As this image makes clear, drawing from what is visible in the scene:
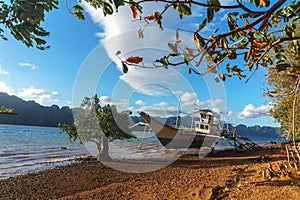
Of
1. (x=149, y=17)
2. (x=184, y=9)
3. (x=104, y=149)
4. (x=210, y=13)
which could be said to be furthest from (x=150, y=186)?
(x=104, y=149)

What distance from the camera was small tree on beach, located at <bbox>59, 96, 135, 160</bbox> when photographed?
12.1 m

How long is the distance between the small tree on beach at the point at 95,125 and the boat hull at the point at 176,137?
3457 mm

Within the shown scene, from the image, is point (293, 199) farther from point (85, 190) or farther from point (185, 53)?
point (85, 190)

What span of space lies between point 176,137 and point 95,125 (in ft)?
22.7

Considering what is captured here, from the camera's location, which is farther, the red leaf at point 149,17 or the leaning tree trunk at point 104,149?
the leaning tree trunk at point 104,149

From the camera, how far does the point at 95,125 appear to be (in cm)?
1224

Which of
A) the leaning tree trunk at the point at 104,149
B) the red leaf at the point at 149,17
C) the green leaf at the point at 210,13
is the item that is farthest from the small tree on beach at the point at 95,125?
the green leaf at the point at 210,13

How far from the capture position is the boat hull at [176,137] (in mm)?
15727

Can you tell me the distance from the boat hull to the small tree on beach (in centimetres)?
346

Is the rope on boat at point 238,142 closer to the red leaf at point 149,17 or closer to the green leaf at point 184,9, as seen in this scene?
the red leaf at point 149,17

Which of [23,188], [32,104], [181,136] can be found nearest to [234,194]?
[23,188]

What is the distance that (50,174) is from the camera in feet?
30.0

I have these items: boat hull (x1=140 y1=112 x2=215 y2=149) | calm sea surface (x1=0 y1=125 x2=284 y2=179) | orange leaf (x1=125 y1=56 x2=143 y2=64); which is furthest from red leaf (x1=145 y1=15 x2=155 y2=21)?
boat hull (x1=140 y1=112 x2=215 y2=149)

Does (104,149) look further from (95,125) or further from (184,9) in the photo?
→ (184,9)
